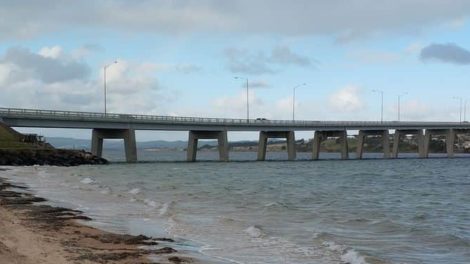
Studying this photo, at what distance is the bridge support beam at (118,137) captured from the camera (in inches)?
4171

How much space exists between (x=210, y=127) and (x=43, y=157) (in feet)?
137

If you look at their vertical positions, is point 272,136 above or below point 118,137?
above

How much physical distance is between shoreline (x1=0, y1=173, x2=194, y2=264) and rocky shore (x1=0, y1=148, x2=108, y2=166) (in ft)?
187

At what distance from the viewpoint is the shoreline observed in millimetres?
14633

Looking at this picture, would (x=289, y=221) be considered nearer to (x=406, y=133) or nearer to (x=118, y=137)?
(x=118, y=137)

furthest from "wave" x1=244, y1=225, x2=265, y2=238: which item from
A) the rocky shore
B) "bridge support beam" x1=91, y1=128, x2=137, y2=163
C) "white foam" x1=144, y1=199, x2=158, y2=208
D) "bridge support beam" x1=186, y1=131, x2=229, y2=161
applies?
"bridge support beam" x1=186, y1=131, x2=229, y2=161

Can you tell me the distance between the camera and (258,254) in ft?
58.1

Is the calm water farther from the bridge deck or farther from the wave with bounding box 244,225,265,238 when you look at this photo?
the bridge deck

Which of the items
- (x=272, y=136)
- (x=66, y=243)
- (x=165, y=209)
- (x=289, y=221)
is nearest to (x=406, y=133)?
(x=272, y=136)

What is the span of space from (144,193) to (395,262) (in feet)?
85.5

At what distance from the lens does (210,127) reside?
119 meters

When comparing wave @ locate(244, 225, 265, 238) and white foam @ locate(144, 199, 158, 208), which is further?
white foam @ locate(144, 199, 158, 208)

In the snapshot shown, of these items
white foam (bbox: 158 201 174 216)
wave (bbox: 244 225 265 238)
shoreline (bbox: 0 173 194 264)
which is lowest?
white foam (bbox: 158 201 174 216)

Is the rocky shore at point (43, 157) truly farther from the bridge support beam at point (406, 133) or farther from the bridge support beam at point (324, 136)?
the bridge support beam at point (406, 133)
